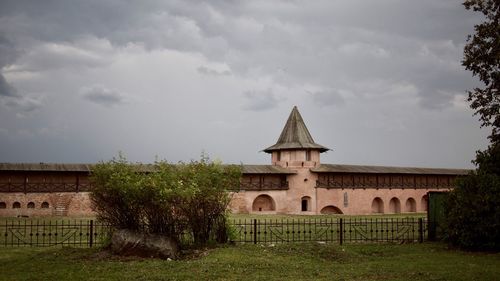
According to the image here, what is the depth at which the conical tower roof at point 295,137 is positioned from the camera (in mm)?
37822

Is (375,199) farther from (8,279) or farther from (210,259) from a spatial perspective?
(8,279)

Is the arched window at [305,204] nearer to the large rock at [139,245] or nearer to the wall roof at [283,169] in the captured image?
the wall roof at [283,169]

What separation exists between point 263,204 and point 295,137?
252 inches

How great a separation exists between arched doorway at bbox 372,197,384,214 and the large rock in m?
32.9

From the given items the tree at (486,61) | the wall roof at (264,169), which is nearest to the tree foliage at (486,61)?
the tree at (486,61)

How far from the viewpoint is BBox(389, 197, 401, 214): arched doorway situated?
4097 cm

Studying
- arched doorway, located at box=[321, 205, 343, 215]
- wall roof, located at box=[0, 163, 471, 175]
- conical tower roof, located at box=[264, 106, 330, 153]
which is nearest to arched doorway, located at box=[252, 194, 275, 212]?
wall roof, located at box=[0, 163, 471, 175]

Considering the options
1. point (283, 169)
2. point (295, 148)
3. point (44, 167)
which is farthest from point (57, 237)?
point (295, 148)

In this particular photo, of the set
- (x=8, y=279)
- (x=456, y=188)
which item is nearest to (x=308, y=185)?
(x=456, y=188)

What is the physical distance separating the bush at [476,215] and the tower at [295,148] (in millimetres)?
25513

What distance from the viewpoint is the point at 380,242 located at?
43.1ft

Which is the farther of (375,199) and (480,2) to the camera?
(375,199)

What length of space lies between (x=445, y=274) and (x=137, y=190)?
6324 mm

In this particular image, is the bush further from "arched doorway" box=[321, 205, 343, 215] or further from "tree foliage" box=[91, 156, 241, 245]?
"arched doorway" box=[321, 205, 343, 215]
